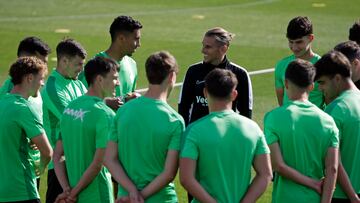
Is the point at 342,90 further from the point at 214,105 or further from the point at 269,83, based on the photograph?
the point at 269,83

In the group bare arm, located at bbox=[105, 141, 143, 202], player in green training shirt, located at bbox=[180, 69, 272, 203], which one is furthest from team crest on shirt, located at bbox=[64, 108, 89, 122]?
player in green training shirt, located at bbox=[180, 69, 272, 203]

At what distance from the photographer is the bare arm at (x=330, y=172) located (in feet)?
24.5

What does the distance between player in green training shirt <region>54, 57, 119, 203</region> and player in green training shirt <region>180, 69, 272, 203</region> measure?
919mm

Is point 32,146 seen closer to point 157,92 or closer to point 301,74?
point 157,92

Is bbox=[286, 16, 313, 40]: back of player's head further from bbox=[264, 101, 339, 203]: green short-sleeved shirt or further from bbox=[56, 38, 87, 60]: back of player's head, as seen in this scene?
bbox=[264, 101, 339, 203]: green short-sleeved shirt

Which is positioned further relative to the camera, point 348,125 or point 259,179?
point 348,125

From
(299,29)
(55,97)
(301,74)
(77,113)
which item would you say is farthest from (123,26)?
(301,74)

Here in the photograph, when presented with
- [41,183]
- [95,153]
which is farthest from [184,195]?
[95,153]

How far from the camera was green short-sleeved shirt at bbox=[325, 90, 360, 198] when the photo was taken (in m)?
7.78

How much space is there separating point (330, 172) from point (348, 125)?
1.71ft

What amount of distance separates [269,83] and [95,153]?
9.12 m

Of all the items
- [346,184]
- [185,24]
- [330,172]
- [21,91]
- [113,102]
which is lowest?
[185,24]

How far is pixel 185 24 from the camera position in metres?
21.3

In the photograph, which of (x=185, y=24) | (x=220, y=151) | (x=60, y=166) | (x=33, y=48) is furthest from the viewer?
(x=185, y=24)
